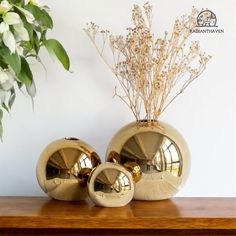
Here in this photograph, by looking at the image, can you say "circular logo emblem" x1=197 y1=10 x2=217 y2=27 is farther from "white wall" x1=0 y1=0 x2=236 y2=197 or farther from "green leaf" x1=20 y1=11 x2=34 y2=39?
"green leaf" x1=20 y1=11 x2=34 y2=39

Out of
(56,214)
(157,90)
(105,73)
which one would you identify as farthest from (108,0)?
(56,214)

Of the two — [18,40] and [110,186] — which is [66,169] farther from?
[18,40]

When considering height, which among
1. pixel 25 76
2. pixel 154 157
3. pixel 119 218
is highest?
pixel 25 76

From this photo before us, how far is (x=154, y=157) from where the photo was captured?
1.03m

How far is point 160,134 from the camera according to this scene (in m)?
1.05

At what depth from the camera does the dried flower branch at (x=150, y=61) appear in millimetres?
1102

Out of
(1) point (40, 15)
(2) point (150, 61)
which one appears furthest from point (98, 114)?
(1) point (40, 15)

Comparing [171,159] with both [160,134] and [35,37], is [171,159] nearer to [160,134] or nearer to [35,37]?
[160,134]

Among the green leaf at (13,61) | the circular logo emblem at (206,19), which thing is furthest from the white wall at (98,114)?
the green leaf at (13,61)

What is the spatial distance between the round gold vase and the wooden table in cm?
4

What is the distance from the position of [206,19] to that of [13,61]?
60 cm

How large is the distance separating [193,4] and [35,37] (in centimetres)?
47

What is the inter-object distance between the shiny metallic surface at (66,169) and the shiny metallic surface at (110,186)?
0.06 metres

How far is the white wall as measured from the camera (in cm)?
122
